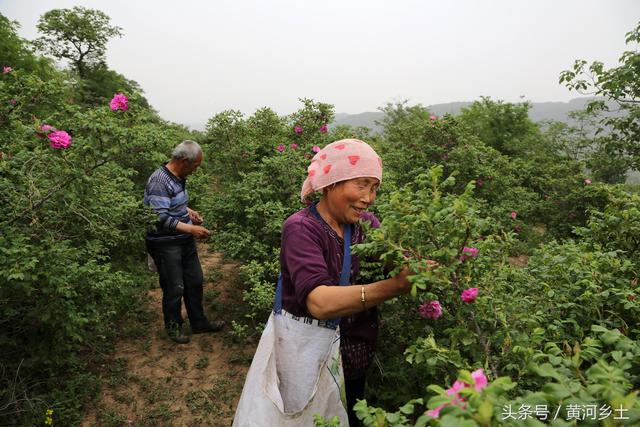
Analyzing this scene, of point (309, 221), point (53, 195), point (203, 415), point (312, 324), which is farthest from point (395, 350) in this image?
point (53, 195)

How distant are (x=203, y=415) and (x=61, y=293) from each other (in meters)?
1.50

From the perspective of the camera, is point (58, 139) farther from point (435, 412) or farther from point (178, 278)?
point (435, 412)

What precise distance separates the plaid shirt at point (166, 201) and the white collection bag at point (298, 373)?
7.65ft

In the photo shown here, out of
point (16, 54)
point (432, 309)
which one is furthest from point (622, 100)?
point (16, 54)

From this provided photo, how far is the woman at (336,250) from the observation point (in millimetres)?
1493

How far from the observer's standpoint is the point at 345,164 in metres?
1.70

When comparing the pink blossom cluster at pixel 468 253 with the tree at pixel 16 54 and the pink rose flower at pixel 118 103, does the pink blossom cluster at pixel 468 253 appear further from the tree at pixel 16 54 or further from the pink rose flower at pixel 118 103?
the tree at pixel 16 54

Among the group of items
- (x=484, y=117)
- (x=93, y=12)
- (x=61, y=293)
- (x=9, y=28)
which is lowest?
(x=61, y=293)

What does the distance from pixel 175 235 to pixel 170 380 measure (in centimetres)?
138

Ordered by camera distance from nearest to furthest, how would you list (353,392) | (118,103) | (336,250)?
(336,250) < (353,392) < (118,103)

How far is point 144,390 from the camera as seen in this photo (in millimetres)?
3605

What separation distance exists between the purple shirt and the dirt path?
1.98 meters

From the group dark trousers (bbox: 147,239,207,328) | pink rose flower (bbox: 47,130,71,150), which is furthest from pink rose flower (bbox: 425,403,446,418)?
dark trousers (bbox: 147,239,207,328)

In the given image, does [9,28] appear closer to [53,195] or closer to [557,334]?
[53,195]
